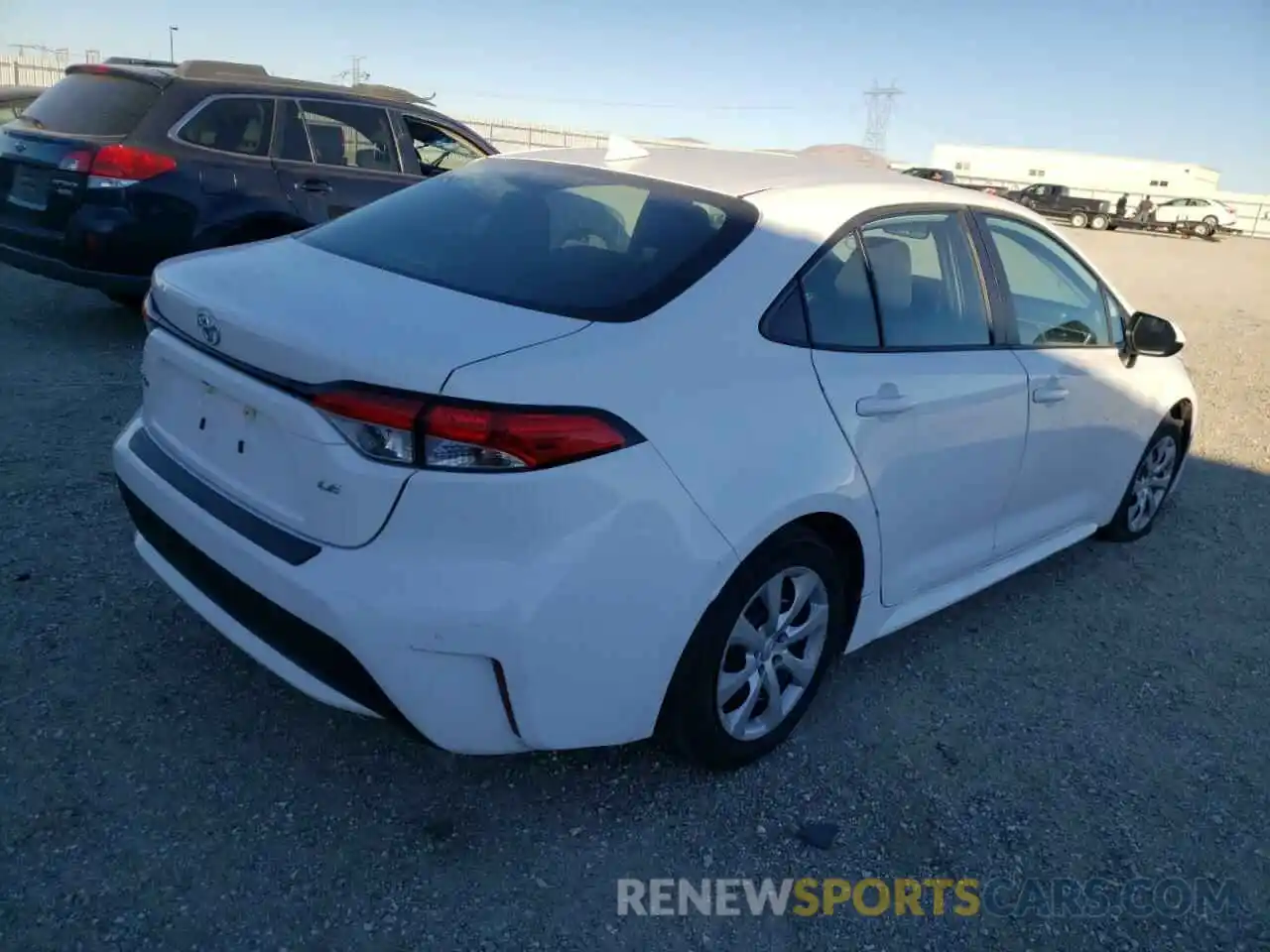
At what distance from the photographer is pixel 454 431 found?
203cm

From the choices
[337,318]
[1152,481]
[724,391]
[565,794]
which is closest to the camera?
[337,318]

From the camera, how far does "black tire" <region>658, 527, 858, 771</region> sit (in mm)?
2443

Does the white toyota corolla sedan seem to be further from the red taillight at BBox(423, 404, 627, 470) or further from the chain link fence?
the chain link fence

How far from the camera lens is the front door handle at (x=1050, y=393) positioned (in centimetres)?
346

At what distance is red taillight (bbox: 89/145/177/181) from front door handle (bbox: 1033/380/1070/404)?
202 inches

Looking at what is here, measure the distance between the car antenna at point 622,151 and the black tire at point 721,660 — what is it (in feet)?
4.79

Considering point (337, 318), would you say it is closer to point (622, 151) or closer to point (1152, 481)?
point (622, 151)

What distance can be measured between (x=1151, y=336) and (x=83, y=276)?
5.76m

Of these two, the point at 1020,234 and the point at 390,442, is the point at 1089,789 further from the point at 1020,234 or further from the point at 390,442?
the point at 390,442

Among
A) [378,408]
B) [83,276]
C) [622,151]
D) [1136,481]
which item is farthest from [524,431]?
[83,276]

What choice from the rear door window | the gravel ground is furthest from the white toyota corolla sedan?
the rear door window

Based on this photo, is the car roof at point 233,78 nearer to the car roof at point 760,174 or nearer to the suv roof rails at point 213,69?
the suv roof rails at point 213,69

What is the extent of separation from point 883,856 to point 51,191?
5.95 meters

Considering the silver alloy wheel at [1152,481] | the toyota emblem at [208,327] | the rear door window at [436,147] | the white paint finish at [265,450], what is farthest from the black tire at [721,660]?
the rear door window at [436,147]
